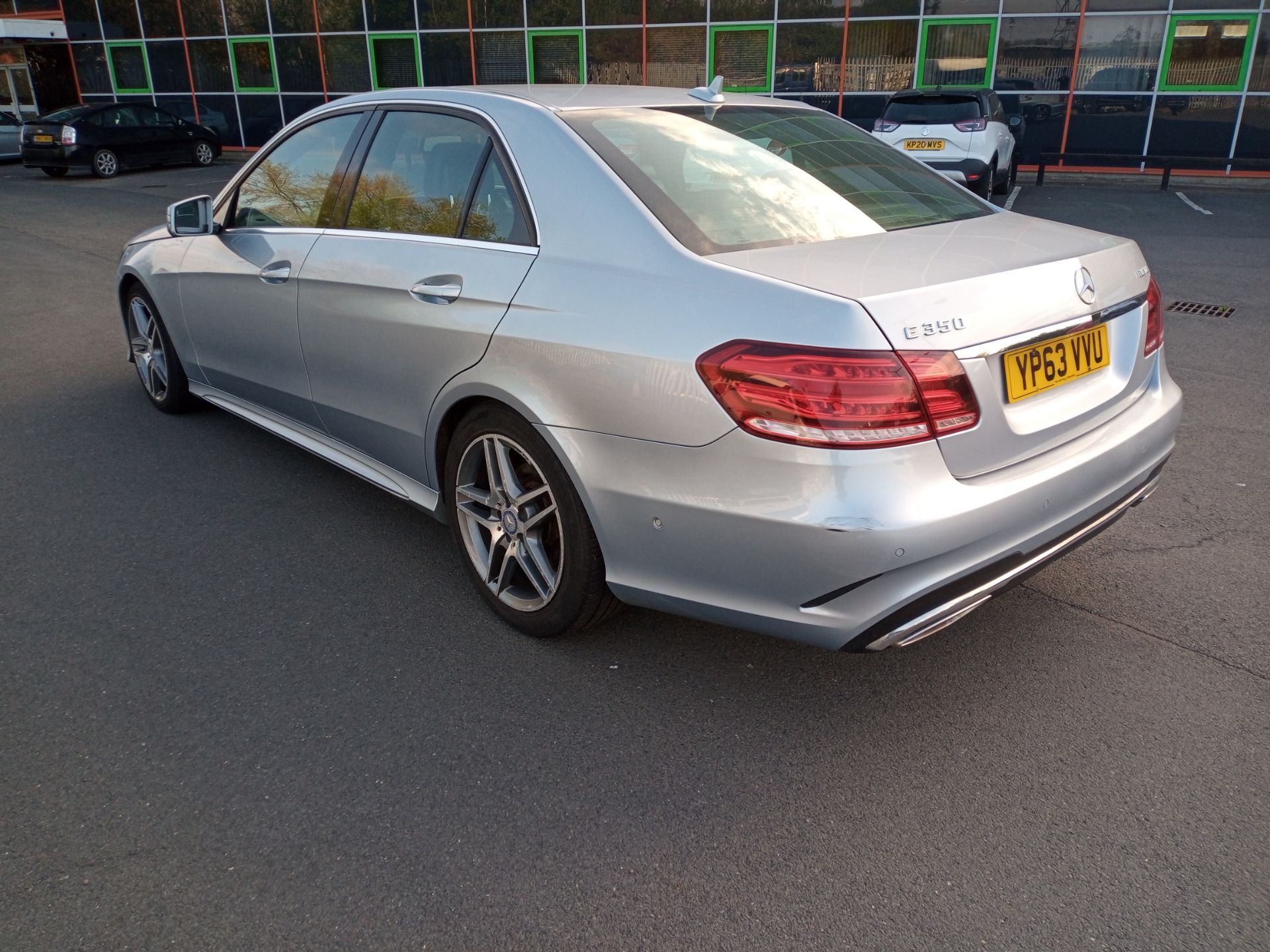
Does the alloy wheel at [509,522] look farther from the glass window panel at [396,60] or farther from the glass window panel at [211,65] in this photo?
the glass window panel at [211,65]

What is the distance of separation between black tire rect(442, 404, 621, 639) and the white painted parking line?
13.7 m

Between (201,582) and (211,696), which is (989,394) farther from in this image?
(201,582)

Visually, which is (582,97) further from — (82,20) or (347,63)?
(82,20)

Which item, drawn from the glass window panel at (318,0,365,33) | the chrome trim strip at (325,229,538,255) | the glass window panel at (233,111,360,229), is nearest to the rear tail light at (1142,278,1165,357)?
the chrome trim strip at (325,229,538,255)

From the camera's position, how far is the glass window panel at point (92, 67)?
26.8 metres

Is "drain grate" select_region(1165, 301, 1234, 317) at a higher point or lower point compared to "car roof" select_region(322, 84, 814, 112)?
lower

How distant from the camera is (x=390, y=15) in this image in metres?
22.4

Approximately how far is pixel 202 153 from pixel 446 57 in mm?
5892

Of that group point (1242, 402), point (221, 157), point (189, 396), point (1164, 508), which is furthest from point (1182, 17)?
point (221, 157)

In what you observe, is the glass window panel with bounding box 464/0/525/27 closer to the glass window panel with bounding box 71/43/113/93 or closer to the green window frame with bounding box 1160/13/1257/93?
the glass window panel with bounding box 71/43/113/93

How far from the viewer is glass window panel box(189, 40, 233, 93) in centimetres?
2458

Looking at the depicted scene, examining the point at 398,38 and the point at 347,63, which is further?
the point at 347,63

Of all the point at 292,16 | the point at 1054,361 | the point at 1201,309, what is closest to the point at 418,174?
the point at 1054,361

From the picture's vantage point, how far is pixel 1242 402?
18.1 ft
